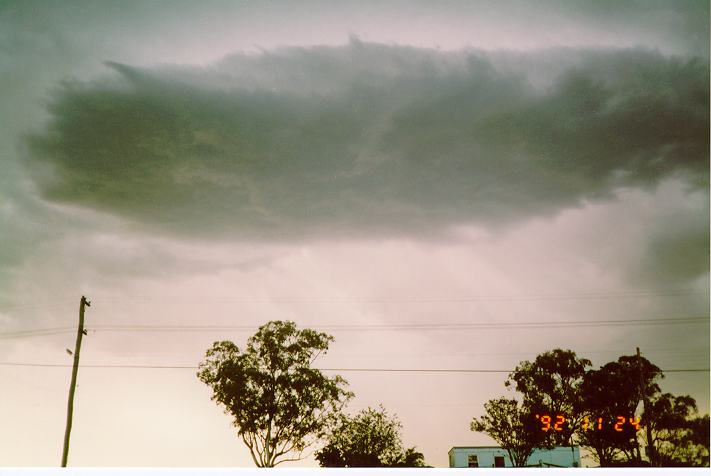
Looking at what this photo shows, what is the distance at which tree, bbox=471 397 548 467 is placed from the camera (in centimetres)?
2331

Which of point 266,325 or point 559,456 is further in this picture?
point 559,456

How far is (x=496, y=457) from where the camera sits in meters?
31.3

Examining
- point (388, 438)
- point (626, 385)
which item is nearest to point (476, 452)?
point (388, 438)

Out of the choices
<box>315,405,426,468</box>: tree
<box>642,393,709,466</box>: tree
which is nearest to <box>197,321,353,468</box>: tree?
<box>315,405,426,468</box>: tree

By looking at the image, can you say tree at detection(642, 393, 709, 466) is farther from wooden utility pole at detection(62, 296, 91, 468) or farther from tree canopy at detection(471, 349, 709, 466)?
wooden utility pole at detection(62, 296, 91, 468)

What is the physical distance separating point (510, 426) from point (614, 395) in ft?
17.4

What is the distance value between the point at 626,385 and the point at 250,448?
15694mm

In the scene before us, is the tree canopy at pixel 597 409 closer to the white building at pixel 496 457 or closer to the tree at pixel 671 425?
the tree at pixel 671 425

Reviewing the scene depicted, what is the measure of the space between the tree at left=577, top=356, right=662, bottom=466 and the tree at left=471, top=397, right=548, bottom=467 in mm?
2343

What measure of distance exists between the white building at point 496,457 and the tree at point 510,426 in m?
6.09

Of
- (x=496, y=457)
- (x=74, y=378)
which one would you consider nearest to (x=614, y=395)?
(x=496, y=457)

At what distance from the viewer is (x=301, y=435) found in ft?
63.1

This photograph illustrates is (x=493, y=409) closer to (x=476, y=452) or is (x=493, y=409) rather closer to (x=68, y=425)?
(x=476, y=452)

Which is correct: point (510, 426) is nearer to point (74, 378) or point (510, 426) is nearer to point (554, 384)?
point (554, 384)
